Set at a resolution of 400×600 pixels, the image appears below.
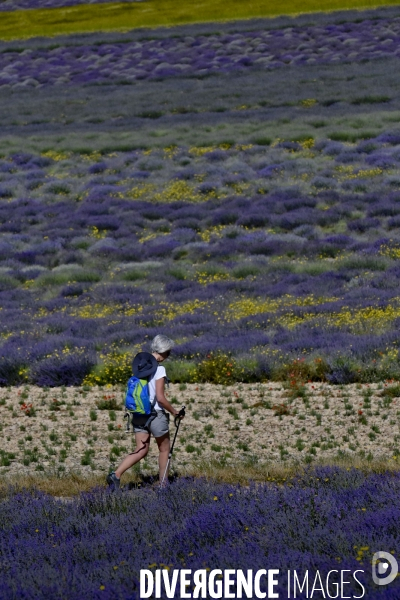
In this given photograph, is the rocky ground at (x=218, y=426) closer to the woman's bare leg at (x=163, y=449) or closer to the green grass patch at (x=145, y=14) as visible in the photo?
the woman's bare leg at (x=163, y=449)

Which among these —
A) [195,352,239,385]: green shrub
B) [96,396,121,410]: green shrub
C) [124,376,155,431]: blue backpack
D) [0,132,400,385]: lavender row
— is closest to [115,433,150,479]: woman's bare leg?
[124,376,155,431]: blue backpack

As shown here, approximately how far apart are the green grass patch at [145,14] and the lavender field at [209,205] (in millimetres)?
4180

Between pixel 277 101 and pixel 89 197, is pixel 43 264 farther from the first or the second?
pixel 277 101

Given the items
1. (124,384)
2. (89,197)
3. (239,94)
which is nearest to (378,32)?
(239,94)

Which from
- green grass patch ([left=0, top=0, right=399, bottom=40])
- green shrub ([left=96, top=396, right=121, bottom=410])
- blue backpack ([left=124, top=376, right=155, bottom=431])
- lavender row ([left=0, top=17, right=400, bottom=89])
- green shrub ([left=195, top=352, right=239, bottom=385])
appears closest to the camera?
blue backpack ([left=124, top=376, right=155, bottom=431])

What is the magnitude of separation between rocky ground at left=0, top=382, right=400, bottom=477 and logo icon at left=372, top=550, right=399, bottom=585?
3354 mm

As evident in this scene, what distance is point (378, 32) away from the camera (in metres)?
45.6

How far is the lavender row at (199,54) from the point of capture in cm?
4403

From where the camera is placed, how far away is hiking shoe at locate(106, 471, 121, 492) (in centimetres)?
766

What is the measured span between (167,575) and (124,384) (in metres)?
7.73

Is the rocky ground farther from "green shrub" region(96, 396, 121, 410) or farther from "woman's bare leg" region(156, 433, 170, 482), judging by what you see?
"woman's bare leg" region(156, 433, 170, 482)

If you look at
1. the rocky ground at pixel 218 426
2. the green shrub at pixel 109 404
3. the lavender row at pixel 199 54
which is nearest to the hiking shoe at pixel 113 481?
the rocky ground at pixel 218 426

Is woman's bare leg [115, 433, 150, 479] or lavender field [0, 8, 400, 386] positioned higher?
lavender field [0, 8, 400, 386]

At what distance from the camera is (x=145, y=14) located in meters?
56.0
